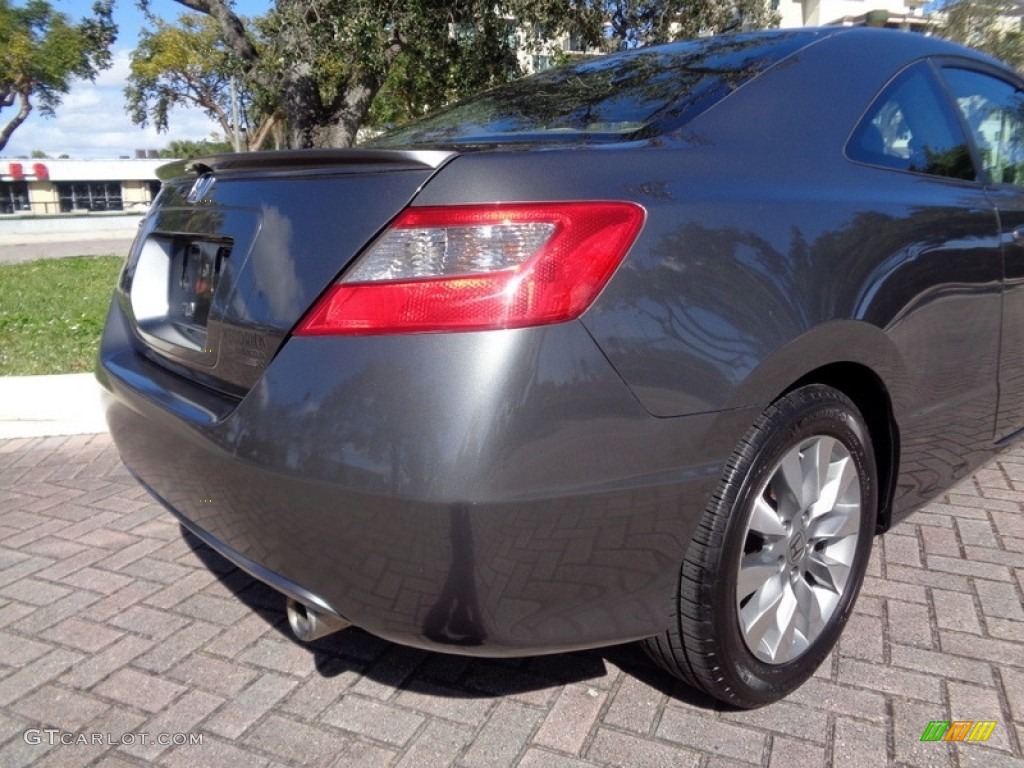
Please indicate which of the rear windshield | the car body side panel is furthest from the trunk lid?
the car body side panel

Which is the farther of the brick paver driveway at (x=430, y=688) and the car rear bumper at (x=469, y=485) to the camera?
the brick paver driveway at (x=430, y=688)

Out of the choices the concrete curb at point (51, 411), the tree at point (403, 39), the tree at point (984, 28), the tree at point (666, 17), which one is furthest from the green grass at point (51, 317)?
the tree at point (984, 28)

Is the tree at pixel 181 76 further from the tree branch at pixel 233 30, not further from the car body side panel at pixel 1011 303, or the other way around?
the car body side panel at pixel 1011 303

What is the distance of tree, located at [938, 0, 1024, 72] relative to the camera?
1218 centimetres

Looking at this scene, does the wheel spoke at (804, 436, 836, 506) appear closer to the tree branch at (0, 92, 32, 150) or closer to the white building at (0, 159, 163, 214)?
the tree branch at (0, 92, 32, 150)

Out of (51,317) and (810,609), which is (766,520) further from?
(51,317)

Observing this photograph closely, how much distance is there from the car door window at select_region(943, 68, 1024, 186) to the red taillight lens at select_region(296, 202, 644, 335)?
1798 mm

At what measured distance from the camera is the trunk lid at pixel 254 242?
1711mm

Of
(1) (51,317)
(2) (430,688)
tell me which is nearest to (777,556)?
(2) (430,688)

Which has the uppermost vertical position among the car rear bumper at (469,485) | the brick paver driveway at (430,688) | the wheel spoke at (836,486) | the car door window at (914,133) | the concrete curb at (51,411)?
the car door window at (914,133)

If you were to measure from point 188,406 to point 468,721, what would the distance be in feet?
3.31

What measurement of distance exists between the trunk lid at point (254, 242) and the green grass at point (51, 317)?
111 centimetres

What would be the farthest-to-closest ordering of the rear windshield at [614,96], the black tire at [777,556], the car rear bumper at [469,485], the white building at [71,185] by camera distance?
the white building at [71,185]
the rear windshield at [614,96]
the black tire at [777,556]
the car rear bumper at [469,485]

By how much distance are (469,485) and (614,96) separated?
4.34 ft
